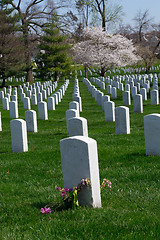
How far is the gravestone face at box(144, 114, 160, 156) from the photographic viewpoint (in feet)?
22.7

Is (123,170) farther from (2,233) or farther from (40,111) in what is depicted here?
(40,111)

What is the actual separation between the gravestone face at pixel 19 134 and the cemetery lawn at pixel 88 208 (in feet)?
0.68

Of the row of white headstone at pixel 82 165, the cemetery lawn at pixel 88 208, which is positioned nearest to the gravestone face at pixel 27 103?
the cemetery lawn at pixel 88 208

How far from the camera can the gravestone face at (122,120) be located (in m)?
10.1

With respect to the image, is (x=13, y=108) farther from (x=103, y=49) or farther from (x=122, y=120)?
(x=103, y=49)

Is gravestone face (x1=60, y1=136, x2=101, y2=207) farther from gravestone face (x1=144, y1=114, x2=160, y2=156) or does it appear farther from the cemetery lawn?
gravestone face (x1=144, y1=114, x2=160, y2=156)

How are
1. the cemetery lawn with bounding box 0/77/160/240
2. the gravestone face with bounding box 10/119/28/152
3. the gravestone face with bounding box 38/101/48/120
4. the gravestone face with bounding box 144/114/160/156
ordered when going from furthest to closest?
1. the gravestone face with bounding box 38/101/48/120
2. the gravestone face with bounding box 10/119/28/152
3. the gravestone face with bounding box 144/114/160/156
4. the cemetery lawn with bounding box 0/77/160/240

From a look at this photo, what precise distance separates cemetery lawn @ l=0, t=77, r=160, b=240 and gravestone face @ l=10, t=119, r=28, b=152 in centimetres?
21

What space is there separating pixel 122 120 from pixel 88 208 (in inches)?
238

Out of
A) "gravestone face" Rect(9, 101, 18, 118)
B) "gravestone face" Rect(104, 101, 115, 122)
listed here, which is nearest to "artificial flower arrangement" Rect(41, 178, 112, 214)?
"gravestone face" Rect(104, 101, 115, 122)

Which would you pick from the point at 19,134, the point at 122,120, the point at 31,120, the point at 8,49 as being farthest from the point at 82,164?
the point at 8,49

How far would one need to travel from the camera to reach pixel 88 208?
434cm

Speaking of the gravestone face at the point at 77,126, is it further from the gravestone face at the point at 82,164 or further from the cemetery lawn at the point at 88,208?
the gravestone face at the point at 82,164

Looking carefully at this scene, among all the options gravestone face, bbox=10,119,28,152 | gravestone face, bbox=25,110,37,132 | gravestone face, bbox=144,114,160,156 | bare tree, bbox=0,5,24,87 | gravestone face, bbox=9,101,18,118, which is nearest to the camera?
gravestone face, bbox=144,114,160,156
